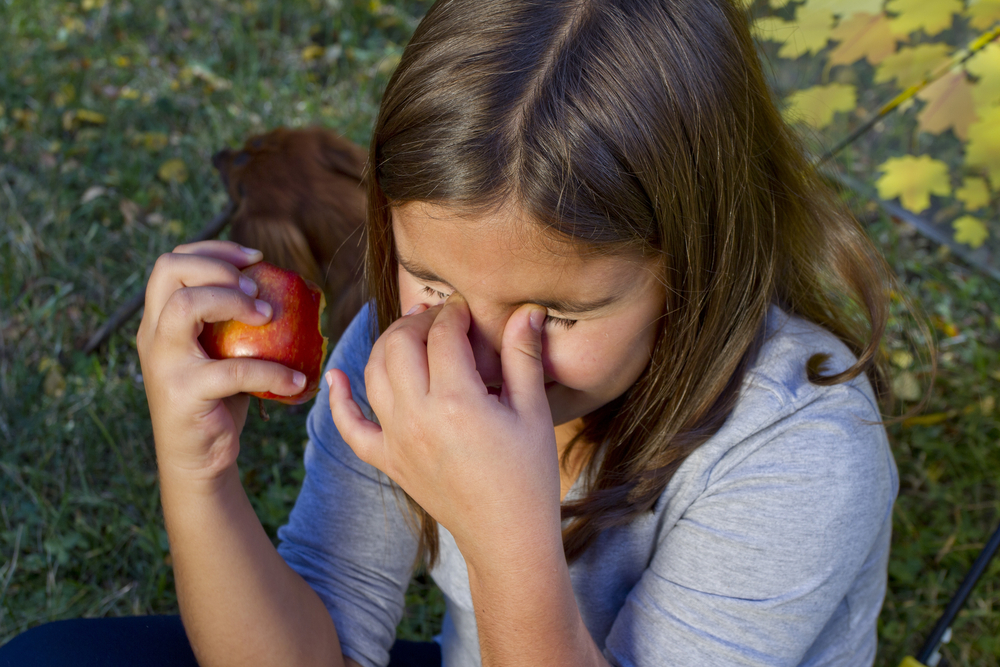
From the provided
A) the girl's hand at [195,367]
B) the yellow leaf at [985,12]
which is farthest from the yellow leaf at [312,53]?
the girl's hand at [195,367]

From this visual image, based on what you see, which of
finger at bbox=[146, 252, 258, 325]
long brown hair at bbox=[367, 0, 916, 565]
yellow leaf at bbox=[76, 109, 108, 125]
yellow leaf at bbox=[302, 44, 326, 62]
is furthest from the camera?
yellow leaf at bbox=[302, 44, 326, 62]

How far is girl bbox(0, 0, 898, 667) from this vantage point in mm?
987

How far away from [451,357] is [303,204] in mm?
1677

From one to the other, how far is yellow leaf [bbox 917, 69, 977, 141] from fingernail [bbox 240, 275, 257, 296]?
2.07 meters

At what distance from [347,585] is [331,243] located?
1375 millimetres

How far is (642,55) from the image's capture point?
98 centimetres

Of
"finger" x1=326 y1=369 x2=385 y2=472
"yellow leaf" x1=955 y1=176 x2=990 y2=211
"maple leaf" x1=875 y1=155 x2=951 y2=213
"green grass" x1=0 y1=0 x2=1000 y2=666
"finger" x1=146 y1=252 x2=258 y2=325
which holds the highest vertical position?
"finger" x1=146 y1=252 x2=258 y2=325

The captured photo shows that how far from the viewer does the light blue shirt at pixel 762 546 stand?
3.72 feet

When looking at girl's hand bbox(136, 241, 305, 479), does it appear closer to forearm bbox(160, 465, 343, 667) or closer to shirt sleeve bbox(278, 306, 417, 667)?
forearm bbox(160, 465, 343, 667)

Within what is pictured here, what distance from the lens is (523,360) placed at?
40.1 inches

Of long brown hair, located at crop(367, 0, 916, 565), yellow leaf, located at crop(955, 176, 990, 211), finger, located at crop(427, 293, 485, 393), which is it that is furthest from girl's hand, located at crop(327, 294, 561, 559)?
yellow leaf, located at crop(955, 176, 990, 211)

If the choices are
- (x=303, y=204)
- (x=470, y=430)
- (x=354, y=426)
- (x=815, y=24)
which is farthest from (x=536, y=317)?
(x=815, y=24)

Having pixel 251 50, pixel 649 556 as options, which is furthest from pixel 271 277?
pixel 251 50

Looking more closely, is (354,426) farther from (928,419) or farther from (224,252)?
(928,419)
